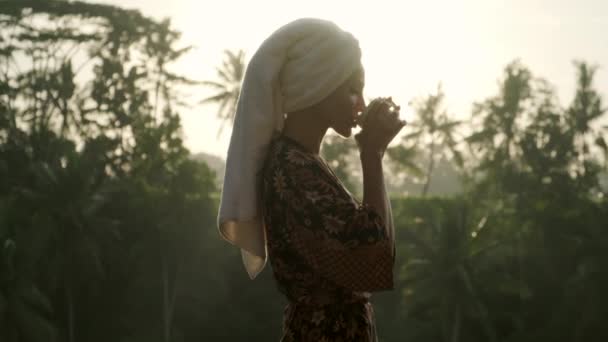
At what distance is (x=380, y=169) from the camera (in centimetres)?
227

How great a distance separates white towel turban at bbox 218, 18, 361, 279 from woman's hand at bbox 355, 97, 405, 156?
0.13 m

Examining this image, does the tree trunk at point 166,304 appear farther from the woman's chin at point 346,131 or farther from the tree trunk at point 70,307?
the woman's chin at point 346,131

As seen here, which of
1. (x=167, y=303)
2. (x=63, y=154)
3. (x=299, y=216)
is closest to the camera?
(x=299, y=216)

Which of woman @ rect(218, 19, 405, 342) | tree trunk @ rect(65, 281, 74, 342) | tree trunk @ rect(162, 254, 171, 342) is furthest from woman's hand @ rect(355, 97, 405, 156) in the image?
tree trunk @ rect(162, 254, 171, 342)

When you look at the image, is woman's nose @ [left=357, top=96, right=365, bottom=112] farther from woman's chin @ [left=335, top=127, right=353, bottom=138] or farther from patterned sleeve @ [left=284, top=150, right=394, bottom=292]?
patterned sleeve @ [left=284, top=150, right=394, bottom=292]

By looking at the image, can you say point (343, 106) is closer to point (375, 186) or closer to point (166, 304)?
point (375, 186)

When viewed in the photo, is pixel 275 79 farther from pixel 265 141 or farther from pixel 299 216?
pixel 299 216

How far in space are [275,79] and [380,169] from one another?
1.17 ft

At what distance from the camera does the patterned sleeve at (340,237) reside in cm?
215

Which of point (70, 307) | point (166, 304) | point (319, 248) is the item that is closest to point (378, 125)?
point (319, 248)

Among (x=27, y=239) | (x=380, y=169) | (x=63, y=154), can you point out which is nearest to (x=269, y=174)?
(x=380, y=169)

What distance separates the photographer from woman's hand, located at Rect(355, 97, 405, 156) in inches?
88.4

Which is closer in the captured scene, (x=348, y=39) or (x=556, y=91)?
(x=348, y=39)

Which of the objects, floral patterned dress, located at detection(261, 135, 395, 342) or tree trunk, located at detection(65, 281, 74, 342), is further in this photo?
tree trunk, located at detection(65, 281, 74, 342)
